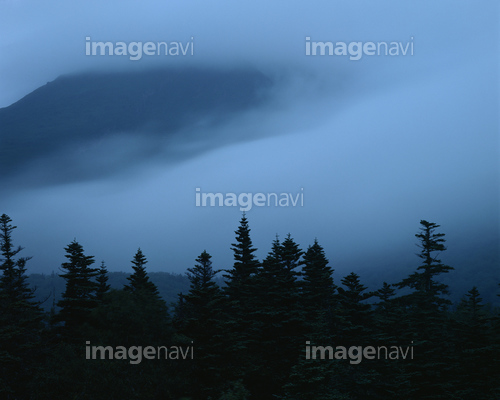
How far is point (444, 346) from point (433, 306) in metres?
6.78

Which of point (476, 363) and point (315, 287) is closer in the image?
point (476, 363)

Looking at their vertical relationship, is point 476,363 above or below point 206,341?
below

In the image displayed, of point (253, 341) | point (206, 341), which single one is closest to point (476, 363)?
point (253, 341)

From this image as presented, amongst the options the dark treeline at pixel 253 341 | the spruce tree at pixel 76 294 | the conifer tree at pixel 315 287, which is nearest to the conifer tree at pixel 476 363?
the dark treeline at pixel 253 341

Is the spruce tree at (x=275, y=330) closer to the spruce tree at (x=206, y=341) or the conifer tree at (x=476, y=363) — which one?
the spruce tree at (x=206, y=341)

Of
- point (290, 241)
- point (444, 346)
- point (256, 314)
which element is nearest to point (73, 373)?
point (256, 314)

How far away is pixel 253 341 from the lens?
43.5 metres

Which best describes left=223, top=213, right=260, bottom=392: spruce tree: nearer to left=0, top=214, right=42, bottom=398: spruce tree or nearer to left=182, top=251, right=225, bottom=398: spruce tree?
left=182, top=251, right=225, bottom=398: spruce tree

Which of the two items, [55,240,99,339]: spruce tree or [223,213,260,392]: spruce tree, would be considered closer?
[223,213,260,392]: spruce tree

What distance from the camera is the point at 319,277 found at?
5222cm

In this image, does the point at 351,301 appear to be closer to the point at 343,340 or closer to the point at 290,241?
the point at 343,340

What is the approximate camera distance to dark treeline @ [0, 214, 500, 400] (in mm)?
33750

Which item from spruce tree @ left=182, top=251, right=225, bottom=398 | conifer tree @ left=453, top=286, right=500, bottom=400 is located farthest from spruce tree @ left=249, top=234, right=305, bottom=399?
conifer tree @ left=453, top=286, right=500, bottom=400

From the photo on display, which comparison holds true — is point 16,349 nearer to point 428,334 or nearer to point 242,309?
point 242,309
